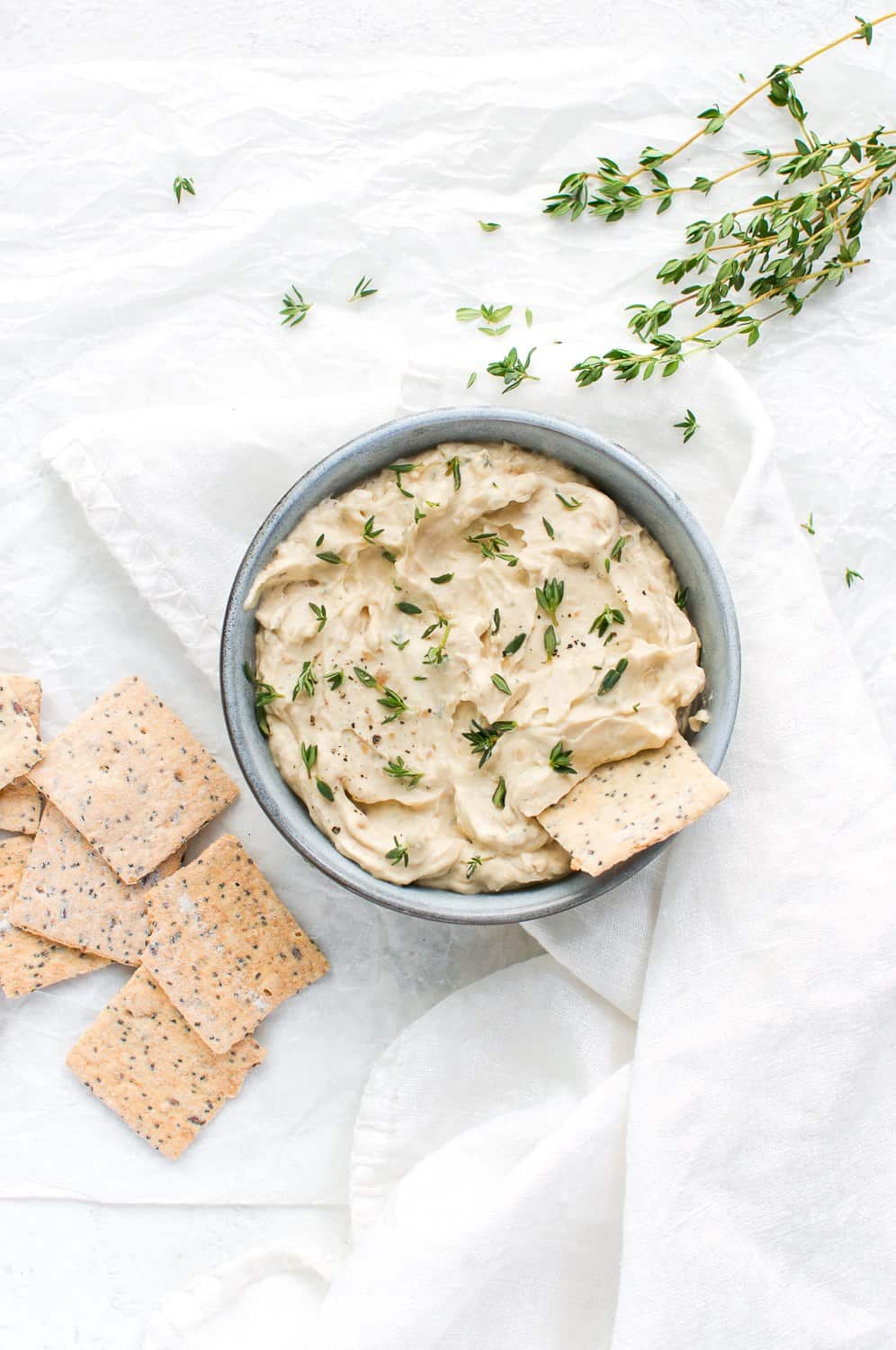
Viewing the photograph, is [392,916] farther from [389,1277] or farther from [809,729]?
[809,729]

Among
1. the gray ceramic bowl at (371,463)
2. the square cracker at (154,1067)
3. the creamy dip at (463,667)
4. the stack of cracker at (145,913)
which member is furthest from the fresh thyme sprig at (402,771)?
the square cracker at (154,1067)

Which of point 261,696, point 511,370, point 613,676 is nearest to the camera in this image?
point 613,676

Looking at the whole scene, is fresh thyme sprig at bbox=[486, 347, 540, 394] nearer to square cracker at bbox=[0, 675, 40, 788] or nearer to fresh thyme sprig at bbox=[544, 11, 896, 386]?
fresh thyme sprig at bbox=[544, 11, 896, 386]

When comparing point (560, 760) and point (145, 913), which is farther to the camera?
point (145, 913)

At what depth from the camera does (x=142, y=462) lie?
229 cm

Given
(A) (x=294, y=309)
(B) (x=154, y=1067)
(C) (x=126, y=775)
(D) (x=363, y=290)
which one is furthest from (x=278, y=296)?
(B) (x=154, y=1067)

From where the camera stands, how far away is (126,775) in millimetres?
2336

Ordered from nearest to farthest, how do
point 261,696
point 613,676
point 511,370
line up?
point 613,676 < point 261,696 < point 511,370

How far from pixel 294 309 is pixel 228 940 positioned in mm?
1292

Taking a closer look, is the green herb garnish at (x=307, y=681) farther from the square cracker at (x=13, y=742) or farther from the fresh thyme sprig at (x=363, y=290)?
the fresh thyme sprig at (x=363, y=290)

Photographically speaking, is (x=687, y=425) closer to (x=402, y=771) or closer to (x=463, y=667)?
(x=463, y=667)

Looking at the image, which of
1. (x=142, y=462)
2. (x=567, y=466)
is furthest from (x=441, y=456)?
(x=142, y=462)

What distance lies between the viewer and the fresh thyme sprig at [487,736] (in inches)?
75.2

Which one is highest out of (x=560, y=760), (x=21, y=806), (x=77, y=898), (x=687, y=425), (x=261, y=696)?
(x=687, y=425)
